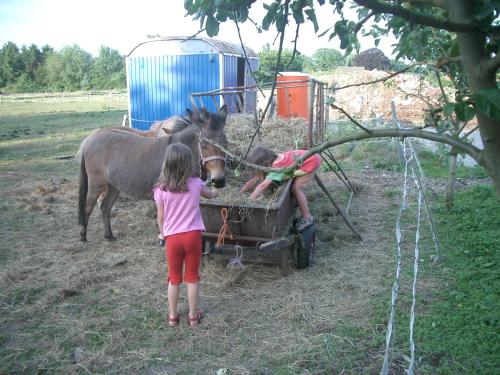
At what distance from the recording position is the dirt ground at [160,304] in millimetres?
3219

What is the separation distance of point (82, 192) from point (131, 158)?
96cm

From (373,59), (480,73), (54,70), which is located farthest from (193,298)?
(54,70)

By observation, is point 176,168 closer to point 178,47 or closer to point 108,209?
point 108,209

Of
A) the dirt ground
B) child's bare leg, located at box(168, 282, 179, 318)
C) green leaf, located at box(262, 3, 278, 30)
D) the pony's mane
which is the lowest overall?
the dirt ground

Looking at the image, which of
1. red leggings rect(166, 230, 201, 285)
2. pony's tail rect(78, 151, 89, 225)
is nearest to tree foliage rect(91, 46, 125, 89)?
pony's tail rect(78, 151, 89, 225)

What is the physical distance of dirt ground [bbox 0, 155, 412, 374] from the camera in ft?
10.6

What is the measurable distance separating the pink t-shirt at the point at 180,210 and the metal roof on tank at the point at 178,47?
27.2 ft

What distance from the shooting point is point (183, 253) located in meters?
3.65

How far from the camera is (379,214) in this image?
6.73 m

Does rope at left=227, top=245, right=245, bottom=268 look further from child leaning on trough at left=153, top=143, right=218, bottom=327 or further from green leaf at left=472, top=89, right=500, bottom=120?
green leaf at left=472, top=89, right=500, bottom=120

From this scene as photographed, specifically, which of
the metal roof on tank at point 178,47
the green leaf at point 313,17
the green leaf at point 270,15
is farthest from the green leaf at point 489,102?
the metal roof on tank at point 178,47

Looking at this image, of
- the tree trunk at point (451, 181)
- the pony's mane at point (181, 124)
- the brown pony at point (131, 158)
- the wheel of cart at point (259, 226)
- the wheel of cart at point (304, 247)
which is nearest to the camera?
the wheel of cart at point (259, 226)

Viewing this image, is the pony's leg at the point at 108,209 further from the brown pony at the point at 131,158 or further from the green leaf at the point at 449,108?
the green leaf at the point at 449,108

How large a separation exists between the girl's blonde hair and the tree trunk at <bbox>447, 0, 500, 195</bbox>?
264 cm
